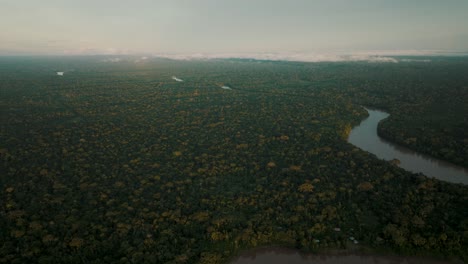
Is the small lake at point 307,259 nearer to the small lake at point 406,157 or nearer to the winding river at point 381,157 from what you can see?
the winding river at point 381,157

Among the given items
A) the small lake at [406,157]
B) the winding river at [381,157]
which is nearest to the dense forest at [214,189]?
the winding river at [381,157]

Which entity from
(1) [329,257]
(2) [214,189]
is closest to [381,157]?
(1) [329,257]

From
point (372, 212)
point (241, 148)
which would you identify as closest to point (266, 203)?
point (372, 212)

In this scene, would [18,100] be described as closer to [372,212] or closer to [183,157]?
[183,157]

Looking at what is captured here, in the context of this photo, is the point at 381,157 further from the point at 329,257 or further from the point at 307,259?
the point at 307,259

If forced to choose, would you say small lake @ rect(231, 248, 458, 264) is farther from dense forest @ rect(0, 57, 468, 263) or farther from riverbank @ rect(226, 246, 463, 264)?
dense forest @ rect(0, 57, 468, 263)

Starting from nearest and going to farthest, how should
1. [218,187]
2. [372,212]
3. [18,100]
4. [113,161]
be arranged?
[372,212] → [218,187] → [113,161] → [18,100]
